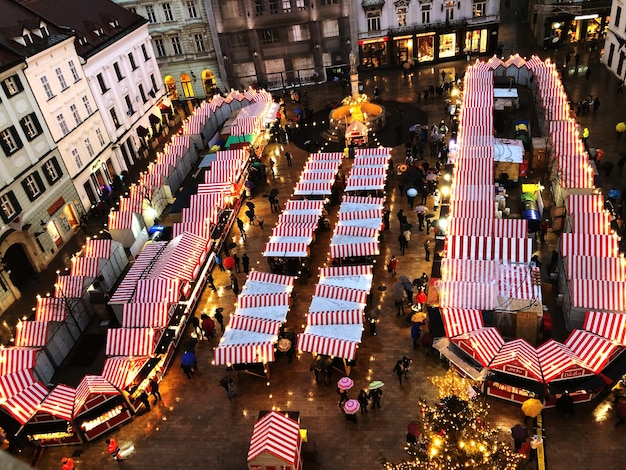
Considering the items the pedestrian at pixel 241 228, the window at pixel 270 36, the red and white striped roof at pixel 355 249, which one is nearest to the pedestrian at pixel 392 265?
Result: the red and white striped roof at pixel 355 249

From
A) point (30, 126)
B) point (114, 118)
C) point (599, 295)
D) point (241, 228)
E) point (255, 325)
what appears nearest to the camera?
point (599, 295)

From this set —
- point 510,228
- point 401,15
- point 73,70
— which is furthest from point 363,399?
point 401,15

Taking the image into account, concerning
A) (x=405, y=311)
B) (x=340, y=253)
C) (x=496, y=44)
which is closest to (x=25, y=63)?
(x=340, y=253)

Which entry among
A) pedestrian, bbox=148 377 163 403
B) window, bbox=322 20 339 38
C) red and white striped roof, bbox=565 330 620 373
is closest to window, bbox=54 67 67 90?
pedestrian, bbox=148 377 163 403

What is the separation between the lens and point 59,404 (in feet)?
72.9

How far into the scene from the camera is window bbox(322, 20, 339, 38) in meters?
56.3

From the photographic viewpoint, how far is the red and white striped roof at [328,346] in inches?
920

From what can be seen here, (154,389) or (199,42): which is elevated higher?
(199,42)

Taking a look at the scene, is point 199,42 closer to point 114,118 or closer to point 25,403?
point 114,118

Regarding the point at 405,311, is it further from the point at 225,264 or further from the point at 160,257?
the point at 160,257

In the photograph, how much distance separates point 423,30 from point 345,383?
152ft

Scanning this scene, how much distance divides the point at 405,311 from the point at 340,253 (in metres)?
4.91

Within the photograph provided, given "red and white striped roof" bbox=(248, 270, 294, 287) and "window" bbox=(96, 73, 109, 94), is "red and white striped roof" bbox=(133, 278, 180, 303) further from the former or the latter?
"window" bbox=(96, 73, 109, 94)

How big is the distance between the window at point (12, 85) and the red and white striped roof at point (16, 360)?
16.9 metres
